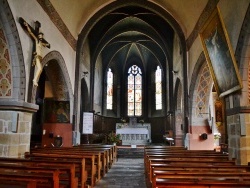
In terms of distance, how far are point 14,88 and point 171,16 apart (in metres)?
8.09

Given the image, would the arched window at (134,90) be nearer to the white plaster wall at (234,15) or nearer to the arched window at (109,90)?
the arched window at (109,90)

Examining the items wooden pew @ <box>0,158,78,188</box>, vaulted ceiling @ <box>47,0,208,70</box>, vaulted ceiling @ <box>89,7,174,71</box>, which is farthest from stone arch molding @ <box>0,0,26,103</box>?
vaulted ceiling @ <box>89,7,174,71</box>

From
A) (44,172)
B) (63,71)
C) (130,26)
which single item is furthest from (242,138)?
(130,26)

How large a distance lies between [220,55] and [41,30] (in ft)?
17.1

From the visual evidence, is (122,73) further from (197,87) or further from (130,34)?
(197,87)

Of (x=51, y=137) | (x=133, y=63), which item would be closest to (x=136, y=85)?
(x=133, y=63)

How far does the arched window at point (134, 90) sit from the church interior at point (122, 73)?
0.09 meters

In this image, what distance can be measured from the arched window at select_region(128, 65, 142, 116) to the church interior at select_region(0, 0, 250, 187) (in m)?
0.09

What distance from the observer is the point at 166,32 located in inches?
583

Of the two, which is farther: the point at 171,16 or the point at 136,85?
the point at 136,85

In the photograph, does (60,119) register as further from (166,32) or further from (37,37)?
(166,32)

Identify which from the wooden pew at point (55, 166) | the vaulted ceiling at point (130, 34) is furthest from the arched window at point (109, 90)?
the wooden pew at point (55, 166)

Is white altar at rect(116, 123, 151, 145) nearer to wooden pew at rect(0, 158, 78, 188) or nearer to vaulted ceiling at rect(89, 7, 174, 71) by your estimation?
vaulted ceiling at rect(89, 7, 174, 71)

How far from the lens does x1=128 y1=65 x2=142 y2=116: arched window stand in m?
21.0
